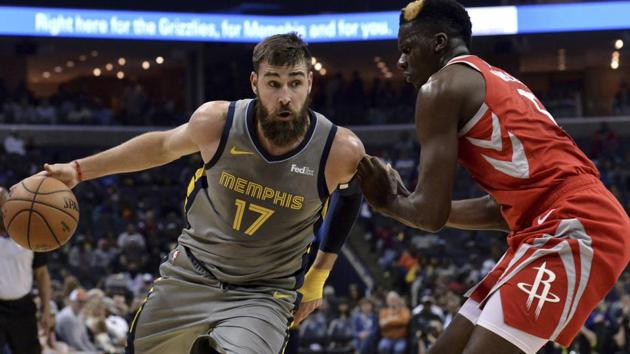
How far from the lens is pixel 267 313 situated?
4555 millimetres

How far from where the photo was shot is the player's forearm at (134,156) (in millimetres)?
4789

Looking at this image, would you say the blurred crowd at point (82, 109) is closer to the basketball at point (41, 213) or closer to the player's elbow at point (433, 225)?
the basketball at point (41, 213)

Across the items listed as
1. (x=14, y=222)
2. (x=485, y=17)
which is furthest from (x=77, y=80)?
(x=14, y=222)

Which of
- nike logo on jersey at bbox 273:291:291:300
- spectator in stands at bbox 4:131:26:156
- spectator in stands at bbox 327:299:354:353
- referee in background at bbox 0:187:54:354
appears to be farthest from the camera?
spectator in stands at bbox 4:131:26:156

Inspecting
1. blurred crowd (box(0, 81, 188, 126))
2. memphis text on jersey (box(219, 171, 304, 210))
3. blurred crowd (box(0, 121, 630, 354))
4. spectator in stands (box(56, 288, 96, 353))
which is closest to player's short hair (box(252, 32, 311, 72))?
memphis text on jersey (box(219, 171, 304, 210))

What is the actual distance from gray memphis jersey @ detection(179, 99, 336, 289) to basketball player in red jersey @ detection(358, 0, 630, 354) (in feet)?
2.02

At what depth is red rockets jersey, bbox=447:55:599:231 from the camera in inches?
151

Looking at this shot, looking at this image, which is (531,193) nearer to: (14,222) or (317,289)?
(317,289)

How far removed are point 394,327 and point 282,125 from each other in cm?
897

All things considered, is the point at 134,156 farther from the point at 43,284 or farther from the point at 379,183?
the point at 43,284

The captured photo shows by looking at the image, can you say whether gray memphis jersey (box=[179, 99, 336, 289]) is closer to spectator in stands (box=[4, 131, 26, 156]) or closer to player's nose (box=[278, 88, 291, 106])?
player's nose (box=[278, 88, 291, 106])

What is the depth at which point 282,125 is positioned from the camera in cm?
452

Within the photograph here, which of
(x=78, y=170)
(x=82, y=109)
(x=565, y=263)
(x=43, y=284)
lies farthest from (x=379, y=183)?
(x=82, y=109)

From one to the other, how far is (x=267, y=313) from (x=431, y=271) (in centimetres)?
1316
